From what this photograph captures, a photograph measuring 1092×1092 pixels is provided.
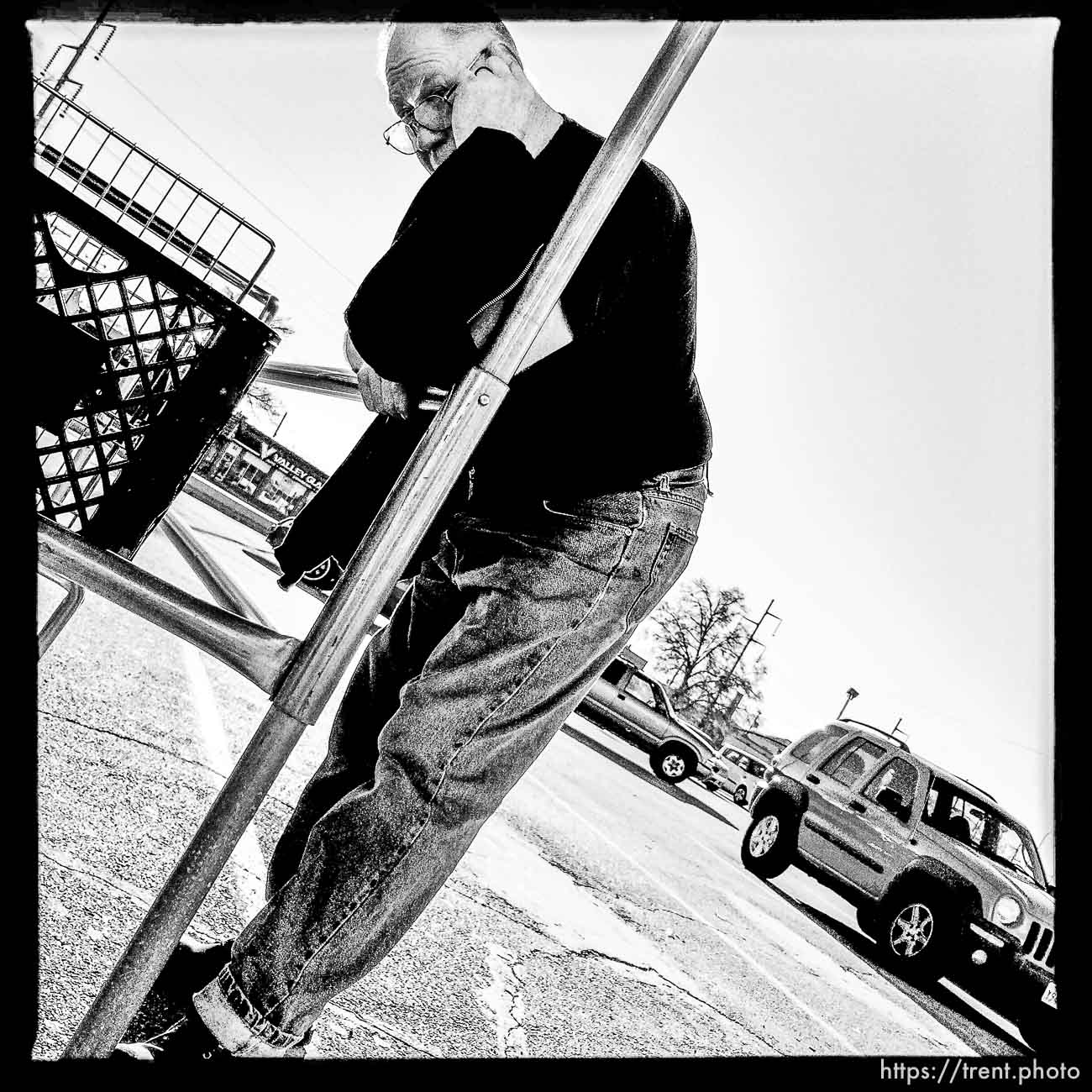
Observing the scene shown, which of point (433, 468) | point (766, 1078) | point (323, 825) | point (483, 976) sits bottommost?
point (483, 976)

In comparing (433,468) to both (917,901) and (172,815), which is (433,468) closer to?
(172,815)

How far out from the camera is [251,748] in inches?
42.2

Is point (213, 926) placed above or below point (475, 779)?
below

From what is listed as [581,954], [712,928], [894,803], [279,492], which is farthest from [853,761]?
[279,492]

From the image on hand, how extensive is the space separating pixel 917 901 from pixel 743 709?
147 ft

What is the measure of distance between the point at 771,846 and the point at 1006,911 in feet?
6.89

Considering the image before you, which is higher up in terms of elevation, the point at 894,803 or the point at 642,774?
the point at 894,803

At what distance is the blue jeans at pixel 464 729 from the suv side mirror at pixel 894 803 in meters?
6.19

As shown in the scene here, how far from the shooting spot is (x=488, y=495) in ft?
4.58

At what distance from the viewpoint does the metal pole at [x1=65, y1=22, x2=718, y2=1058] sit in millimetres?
1057

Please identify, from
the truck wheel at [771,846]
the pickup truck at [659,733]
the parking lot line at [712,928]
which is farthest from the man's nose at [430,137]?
the pickup truck at [659,733]

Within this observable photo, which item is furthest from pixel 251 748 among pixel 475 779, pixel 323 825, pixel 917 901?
pixel 917 901

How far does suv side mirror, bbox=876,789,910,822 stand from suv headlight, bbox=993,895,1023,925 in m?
1.04

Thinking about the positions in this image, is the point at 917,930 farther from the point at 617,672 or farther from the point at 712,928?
the point at 617,672
